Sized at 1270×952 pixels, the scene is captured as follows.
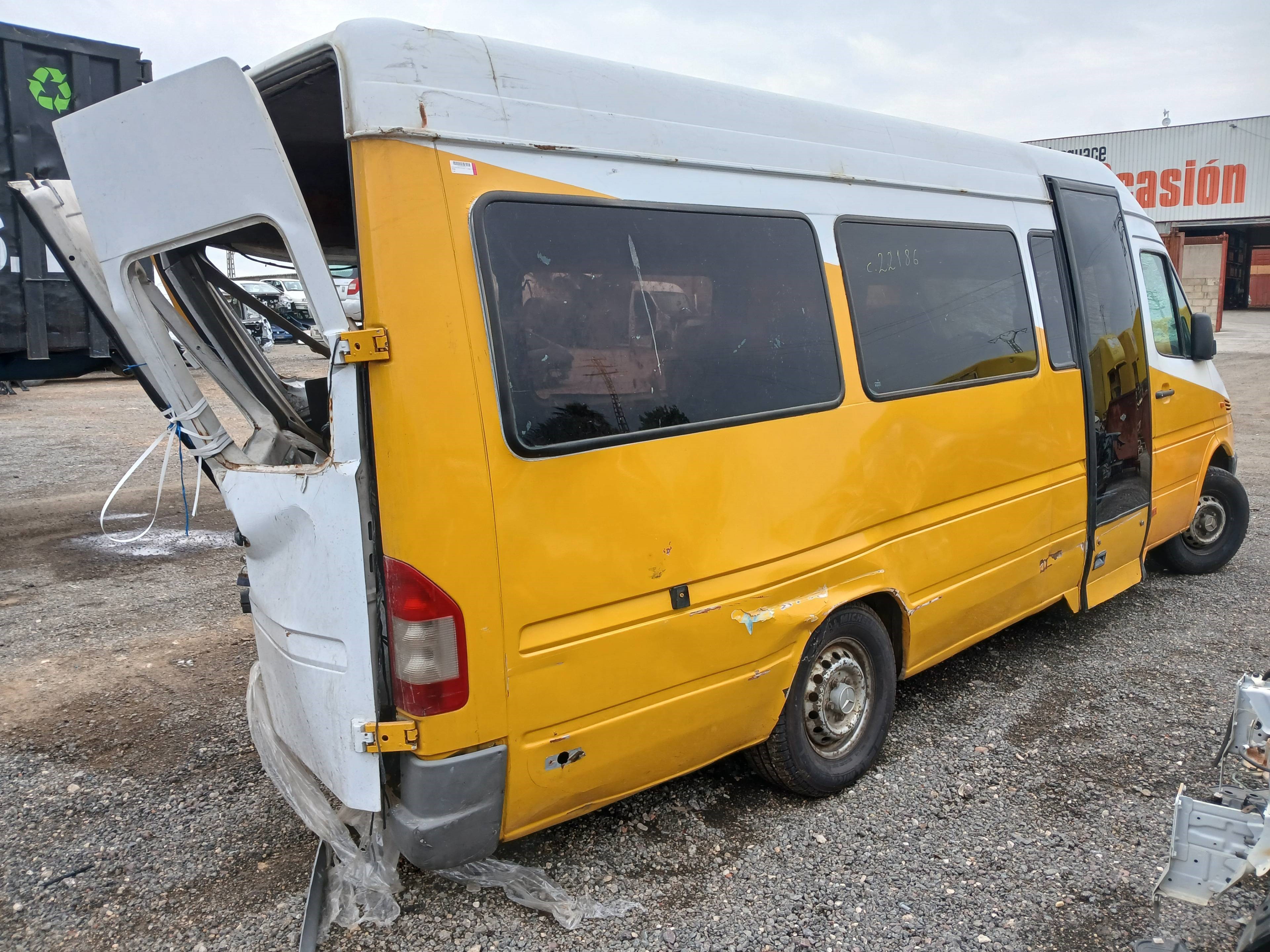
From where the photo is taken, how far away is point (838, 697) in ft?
11.4

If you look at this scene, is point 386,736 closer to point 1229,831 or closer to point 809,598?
point 809,598

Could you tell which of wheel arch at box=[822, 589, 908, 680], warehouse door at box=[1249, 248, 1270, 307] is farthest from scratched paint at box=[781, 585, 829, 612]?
warehouse door at box=[1249, 248, 1270, 307]

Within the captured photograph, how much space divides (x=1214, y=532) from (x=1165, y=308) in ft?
5.66

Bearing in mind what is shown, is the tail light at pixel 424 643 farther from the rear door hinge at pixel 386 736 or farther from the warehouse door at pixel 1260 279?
the warehouse door at pixel 1260 279

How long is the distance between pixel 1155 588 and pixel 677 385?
4630 millimetres

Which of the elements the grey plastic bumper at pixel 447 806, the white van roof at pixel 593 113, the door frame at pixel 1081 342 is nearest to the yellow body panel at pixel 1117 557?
the door frame at pixel 1081 342

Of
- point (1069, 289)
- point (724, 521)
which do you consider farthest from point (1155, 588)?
point (724, 521)

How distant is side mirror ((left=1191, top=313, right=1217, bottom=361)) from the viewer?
216 inches

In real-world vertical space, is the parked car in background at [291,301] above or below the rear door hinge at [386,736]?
above

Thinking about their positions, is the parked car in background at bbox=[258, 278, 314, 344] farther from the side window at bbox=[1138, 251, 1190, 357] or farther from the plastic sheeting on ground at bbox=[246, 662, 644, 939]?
the plastic sheeting on ground at bbox=[246, 662, 644, 939]

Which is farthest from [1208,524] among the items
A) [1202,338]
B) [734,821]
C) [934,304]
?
[734,821]

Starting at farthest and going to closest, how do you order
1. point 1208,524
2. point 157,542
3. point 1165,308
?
point 157,542 < point 1208,524 < point 1165,308

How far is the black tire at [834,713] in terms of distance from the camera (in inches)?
130

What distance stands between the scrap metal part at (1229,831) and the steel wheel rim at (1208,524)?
4195 millimetres
